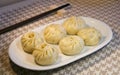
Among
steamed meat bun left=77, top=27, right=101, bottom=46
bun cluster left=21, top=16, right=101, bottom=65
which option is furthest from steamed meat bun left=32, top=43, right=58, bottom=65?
steamed meat bun left=77, top=27, right=101, bottom=46

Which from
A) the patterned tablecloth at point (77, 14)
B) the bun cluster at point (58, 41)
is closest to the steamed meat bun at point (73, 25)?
the bun cluster at point (58, 41)

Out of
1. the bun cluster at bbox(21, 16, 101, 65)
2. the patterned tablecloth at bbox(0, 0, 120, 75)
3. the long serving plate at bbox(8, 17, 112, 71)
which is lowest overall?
the patterned tablecloth at bbox(0, 0, 120, 75)

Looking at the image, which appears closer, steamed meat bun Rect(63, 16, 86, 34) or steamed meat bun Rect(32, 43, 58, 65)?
steamed meat bun Rect(32, 43, 58, 65)

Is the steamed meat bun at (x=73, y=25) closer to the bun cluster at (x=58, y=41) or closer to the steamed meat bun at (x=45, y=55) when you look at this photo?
the bun cluster at (x=58, y=41)

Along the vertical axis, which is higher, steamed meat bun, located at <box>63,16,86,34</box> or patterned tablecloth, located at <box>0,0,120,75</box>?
steamed meat bun, located at <box>63,16,86,34</box>

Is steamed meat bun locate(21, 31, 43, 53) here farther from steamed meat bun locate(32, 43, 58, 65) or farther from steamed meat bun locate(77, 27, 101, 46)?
steamed meat bun locate(77, 27, 101, 46)

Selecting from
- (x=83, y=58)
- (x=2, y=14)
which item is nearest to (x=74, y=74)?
(x=83, y=58)

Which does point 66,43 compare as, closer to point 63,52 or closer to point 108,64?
point 63,52
